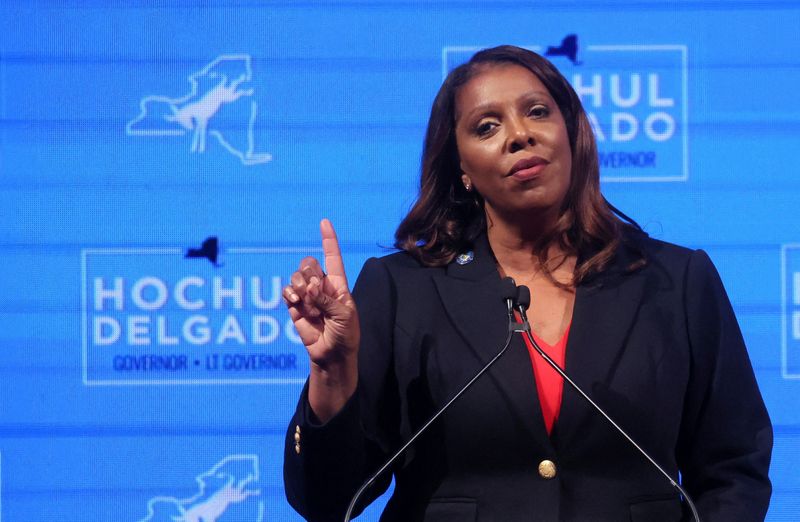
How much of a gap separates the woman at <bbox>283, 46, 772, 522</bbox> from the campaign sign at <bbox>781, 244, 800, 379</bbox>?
2.49ft

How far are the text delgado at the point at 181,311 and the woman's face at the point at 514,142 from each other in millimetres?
779

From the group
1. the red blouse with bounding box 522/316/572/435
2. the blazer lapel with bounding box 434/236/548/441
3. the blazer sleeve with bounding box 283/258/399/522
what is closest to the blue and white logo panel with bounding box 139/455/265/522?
the blazer sleeve with bounding box 283/258/399/522

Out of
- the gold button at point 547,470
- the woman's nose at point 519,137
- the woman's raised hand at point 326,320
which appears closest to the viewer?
the woman's raised hand at point 326,320

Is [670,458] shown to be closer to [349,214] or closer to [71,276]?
[349,214]

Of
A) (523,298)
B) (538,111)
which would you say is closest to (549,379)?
(523,298)

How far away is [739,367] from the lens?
1.53 meters

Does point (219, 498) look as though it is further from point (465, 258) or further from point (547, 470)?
point (547, 470)

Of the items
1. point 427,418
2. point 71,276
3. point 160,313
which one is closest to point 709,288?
point 427,418

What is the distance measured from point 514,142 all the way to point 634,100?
82 cm

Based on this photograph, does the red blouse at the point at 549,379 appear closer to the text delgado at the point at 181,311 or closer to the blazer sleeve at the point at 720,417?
the blazer sleeve at the point at 720,417

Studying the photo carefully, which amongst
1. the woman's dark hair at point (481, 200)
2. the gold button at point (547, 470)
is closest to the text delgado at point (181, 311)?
the woman's dark hair at point (481, 200)

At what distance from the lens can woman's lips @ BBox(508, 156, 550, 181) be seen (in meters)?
1.60

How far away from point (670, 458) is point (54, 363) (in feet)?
4.61

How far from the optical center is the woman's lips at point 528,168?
5.26ft
